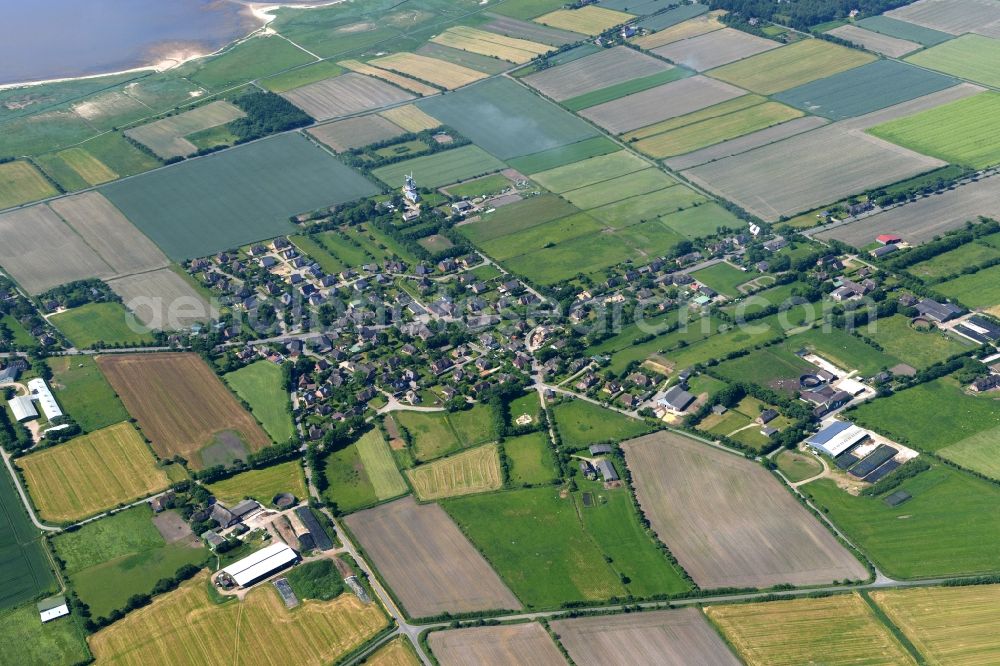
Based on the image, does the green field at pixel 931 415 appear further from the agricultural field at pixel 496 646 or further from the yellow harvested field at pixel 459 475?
the agricultural field at pixel 496 646

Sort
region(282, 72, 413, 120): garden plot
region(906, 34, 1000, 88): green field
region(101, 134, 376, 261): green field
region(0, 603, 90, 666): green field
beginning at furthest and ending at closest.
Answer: region(282, 72, 413, 120): garden plot, region(906, 34, 1000, 88): green field, region(101, 134, 376, 261): green field, region(0, 603, 90, 666): green field

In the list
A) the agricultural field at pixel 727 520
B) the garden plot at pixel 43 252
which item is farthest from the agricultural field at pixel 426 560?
the garden plot at pixel 43 252

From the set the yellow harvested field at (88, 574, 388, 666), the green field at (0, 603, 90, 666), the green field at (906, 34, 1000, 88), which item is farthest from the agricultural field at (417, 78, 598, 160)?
the green field at (0, 603, 90, 666)

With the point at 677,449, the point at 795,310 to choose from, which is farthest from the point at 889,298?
the point at 677,449

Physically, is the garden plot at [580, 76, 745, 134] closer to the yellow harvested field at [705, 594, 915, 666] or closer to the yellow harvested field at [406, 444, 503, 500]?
the yellow harvested field at [406, 444, 503, 500]

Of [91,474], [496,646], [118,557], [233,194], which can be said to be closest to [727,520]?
[496,646]

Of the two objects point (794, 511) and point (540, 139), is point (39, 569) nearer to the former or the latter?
point (794, 511)
